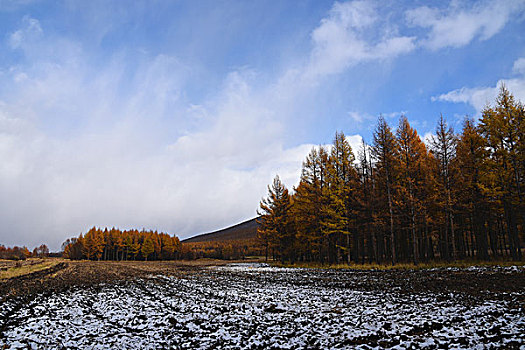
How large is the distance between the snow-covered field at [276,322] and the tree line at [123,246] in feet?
328

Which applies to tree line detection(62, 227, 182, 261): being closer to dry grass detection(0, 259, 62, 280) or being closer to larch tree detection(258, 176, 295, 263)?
dry grass detection(0, 259, 62, 280)

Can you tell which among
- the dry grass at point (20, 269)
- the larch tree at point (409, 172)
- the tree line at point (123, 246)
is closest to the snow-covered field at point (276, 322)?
the larch tree at point (409, 172)

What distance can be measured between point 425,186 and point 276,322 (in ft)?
80.9

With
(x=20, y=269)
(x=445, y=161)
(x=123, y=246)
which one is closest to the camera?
(x=445, y=161)

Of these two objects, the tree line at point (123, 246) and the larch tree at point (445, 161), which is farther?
the tree line at point (123, 246)

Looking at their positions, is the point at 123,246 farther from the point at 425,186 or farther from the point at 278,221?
the point at 425,186

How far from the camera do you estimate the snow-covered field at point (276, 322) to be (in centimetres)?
758

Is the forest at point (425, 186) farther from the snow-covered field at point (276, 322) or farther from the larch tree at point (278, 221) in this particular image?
the snow-covered field at point (276, 322)

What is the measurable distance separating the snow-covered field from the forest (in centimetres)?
1692

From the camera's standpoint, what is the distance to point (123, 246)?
105375 mm

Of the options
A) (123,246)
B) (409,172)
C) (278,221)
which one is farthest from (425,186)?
(123,246)

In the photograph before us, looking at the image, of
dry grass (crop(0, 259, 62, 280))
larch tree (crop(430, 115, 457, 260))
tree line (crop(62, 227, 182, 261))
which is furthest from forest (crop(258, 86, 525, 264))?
tree line (crop(62, 227, 182, 261))

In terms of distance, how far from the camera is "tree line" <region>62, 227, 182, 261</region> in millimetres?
103812

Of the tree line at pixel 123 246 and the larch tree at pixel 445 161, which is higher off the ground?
the larch tree at pixel 445 161
